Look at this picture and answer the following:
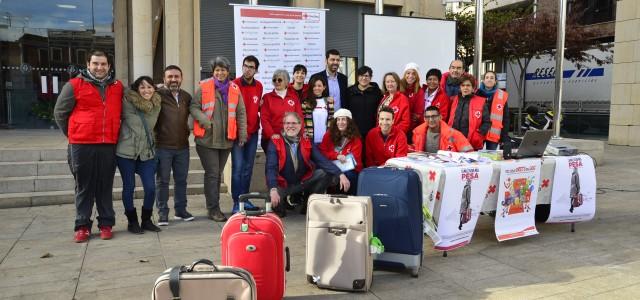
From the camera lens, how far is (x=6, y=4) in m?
11.8

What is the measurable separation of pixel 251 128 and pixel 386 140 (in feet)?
5.15

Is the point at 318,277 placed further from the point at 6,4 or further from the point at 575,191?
the point at 6,4

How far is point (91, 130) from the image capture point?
4.73 m

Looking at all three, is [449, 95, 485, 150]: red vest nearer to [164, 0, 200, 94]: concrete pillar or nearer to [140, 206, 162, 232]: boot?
[140, 206, 162, 232]: boot

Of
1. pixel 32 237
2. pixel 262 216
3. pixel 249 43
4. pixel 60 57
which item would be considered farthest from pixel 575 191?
pixel 60 57

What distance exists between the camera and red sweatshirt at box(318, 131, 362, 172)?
18.7 feet

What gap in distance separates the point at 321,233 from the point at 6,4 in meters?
11.5

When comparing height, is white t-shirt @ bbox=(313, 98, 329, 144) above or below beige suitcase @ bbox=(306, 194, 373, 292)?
above

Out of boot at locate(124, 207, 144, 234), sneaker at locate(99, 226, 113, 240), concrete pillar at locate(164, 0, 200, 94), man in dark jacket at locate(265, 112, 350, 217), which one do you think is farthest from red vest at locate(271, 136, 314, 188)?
concrete pillar at locate(164, 0, 200, 94)

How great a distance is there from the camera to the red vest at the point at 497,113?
5.89 metres

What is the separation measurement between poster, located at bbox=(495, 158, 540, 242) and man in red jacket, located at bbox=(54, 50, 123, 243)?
368 cm

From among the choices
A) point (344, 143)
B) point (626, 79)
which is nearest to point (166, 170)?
point (344, 143)

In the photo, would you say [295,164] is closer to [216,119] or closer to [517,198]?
[216,119]

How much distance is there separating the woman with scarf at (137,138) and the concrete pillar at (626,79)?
13.5 meters
